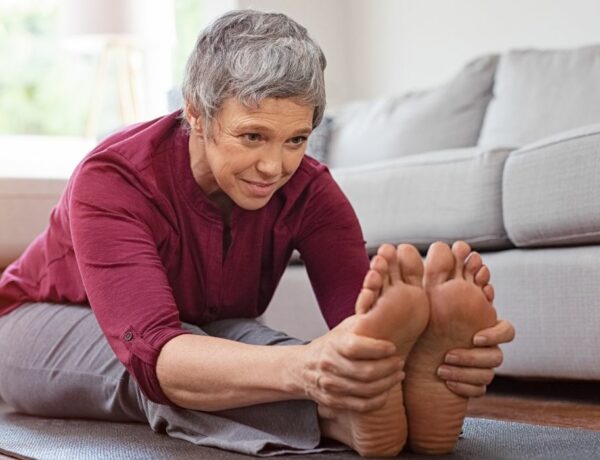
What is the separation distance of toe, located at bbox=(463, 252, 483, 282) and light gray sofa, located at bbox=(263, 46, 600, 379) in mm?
713

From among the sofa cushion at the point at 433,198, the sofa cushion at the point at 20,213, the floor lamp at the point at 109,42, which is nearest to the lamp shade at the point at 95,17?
the floor lamp at the point at 109,42

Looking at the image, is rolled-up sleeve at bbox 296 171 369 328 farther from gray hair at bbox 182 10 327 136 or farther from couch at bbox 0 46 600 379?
couch at bbox 0 46 600 379

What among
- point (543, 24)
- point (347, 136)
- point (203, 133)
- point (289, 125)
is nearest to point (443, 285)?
point (289, 125)

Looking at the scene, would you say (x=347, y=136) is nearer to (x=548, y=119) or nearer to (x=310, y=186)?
(x=548, y=119)

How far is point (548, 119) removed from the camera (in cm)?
284

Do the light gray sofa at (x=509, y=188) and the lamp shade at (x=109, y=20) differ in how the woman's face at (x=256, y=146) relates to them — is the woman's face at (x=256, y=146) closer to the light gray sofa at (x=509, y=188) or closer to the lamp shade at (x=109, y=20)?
the light gray sofa at (x=509, y=188)

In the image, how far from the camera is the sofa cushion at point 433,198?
221 cm

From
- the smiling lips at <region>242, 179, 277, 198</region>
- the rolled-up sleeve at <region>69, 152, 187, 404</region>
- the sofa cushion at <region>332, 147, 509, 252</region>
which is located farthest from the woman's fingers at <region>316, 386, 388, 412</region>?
the sofa cushion at <region>332, 147, 509, 252</region>

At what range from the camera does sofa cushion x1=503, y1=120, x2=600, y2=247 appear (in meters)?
1.95

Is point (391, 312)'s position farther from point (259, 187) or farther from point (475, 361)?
point (259, 187)

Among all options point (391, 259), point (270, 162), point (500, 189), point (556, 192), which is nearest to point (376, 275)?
point (391, 259)

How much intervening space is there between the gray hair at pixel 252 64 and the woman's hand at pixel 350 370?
0.39m

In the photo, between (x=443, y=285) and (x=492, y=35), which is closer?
(x=443, y=285)

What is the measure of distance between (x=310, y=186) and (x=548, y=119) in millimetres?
1312
